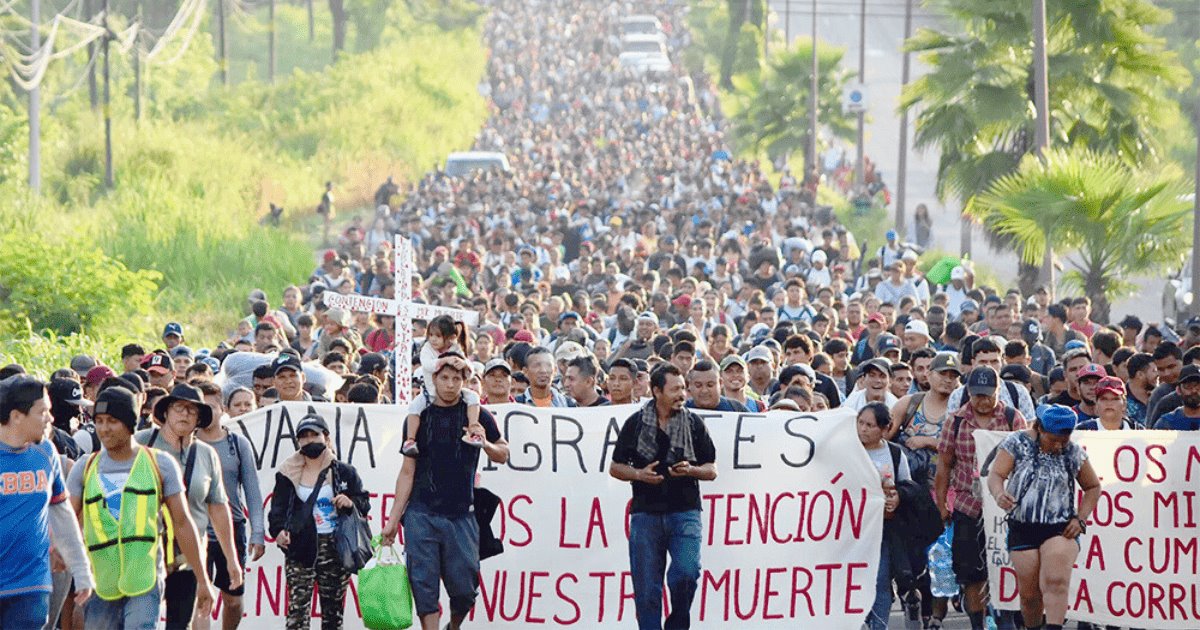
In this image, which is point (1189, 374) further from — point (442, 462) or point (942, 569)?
point (442, 462)

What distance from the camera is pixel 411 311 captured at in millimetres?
14523

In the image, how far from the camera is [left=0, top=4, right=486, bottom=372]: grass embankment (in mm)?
25750

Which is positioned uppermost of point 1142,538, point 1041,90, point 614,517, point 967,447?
point 1041,90

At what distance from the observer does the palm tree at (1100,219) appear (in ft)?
76.8

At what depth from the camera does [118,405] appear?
909 cm

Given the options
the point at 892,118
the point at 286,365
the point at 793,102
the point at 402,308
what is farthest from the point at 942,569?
the point at 892,118

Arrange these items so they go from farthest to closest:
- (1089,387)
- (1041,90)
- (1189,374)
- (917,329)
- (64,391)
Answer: (1041,90)
(917,329)
(1089,387)
(1189,374)
(64,391)

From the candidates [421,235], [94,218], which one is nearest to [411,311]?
[421,235]

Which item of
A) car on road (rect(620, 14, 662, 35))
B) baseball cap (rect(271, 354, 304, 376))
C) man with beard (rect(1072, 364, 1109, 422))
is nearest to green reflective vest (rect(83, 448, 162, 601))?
baseball cap (rect(271, 354, 304, 376))

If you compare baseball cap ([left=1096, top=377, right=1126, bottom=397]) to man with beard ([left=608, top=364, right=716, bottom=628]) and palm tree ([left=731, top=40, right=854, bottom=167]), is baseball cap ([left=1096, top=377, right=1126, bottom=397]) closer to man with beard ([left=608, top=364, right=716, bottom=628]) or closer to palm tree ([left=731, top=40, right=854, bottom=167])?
man with beard ([left=608, top=364, right=716, bottom=628])

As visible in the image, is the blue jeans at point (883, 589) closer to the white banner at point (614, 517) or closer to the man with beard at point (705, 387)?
the white banner at point (614, 517)

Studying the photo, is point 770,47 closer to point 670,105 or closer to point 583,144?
point 670,105

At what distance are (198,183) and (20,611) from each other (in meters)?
36.9

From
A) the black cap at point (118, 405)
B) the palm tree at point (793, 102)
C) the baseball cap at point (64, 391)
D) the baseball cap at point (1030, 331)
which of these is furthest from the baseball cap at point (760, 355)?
the palm tree at point (793, 102)
